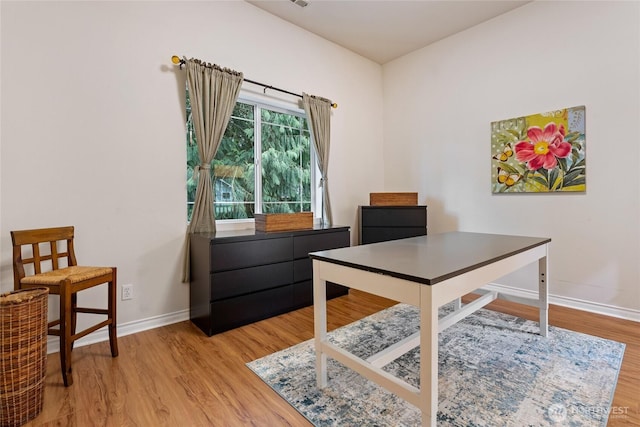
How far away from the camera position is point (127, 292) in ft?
7.86

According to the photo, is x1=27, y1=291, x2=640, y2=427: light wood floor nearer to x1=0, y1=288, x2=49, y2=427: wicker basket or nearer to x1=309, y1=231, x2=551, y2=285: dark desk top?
x1=0, y1=288, x2=49, y2=427: wicker basket

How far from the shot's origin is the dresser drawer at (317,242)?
289 cm

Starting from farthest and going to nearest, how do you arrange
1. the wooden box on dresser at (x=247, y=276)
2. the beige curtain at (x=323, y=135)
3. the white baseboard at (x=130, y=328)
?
the beige curtain at (x=323, y=135) → the wooden box on dresser at (x=247, y=276) → the white baseboard at (x=130, y=328)

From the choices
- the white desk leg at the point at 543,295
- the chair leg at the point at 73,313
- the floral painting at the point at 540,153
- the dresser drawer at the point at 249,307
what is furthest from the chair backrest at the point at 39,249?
the floral painting at the point at 540,153

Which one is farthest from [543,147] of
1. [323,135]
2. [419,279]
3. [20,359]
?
[20,359]

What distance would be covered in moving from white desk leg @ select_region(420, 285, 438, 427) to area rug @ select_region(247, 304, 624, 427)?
27 cm

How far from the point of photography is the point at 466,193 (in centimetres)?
356

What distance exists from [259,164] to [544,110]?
285cm

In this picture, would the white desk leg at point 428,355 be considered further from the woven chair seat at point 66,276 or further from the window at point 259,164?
the window at point 259,164

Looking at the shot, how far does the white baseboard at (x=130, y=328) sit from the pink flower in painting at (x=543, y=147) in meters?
3.54

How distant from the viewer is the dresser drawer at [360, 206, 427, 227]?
356cm

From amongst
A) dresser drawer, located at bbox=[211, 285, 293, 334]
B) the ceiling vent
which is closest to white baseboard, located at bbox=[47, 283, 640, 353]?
dresser drawer, located at bbox=[211, 285, 293, 334]

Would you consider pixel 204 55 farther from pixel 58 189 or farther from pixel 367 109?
pixel 367 109

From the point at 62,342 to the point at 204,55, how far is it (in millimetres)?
2385
